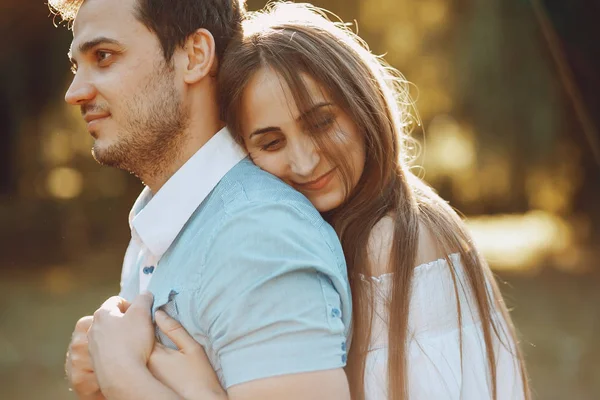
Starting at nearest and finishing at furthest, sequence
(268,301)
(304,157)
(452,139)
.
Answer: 1. (268,301)
2. (304,157)
3. (452,139)

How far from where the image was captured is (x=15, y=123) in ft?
30.7

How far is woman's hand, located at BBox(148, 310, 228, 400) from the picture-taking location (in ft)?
5.38

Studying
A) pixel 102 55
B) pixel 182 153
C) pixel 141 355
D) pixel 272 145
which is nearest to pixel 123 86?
pixel 102 55

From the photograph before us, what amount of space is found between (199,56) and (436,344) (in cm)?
90

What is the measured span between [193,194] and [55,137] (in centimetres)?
838

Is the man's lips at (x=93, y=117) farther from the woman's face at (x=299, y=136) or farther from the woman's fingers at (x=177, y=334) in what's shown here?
the woman's fingers at (x=177, y=334)

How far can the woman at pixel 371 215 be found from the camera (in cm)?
183

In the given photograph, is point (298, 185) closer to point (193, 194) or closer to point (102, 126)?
point (193, 194)

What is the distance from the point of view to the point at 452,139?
1110cm

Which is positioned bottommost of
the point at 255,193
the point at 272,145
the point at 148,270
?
the point at 148,270

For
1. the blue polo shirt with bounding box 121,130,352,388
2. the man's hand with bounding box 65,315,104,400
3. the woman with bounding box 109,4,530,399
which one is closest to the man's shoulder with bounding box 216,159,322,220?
the blue polo shirt with bounding box 121,130,352,388

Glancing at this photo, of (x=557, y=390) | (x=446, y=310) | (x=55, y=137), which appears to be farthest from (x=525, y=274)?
(x=446, y=310)

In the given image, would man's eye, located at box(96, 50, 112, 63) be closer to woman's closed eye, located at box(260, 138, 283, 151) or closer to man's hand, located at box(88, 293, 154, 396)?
woman's closed eye, located at box(260, 138, 283, 151)

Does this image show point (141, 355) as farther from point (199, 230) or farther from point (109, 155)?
point (109, 155)
